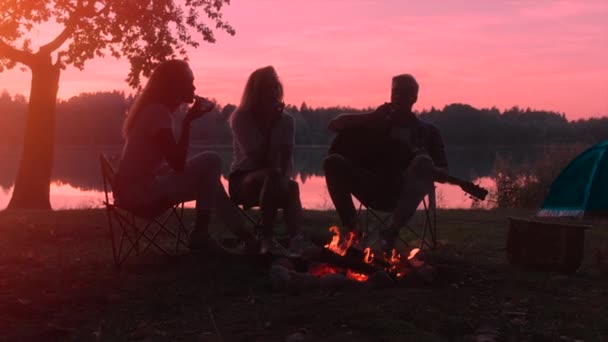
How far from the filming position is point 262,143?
5.56 metres

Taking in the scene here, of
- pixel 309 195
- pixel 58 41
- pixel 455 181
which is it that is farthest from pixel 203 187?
pixel 309 195

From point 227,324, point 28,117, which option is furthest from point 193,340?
point 28,117

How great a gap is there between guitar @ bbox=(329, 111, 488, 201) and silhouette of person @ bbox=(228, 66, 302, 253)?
2.40 feet

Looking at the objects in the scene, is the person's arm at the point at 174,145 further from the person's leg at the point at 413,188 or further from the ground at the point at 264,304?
the person's leg at the point at 413,188

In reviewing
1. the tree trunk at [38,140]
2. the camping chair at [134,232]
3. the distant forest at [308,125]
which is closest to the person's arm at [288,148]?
the camping chair at [134,232]

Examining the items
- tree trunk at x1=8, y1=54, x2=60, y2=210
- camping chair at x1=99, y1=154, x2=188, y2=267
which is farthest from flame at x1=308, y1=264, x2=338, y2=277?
tree trunk at x1=8, y1=54, x2=60, y2=210

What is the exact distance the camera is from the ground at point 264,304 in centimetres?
370

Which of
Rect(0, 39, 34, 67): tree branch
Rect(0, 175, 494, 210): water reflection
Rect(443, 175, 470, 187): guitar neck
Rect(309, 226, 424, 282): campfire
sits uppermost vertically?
Rect(0, 39, 34, 67): tree branch

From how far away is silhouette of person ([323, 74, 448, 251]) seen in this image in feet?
19.4

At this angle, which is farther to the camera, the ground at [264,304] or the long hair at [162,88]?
the long hair at [162,88]

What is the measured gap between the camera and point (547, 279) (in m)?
5.25

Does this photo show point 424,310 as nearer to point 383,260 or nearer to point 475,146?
point 383,260

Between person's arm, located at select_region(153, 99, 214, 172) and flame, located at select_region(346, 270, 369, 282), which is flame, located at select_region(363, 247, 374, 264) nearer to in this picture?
flame, located at select_region(346, 270, 369, 282)

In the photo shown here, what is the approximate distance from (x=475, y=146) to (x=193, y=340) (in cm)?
3626
